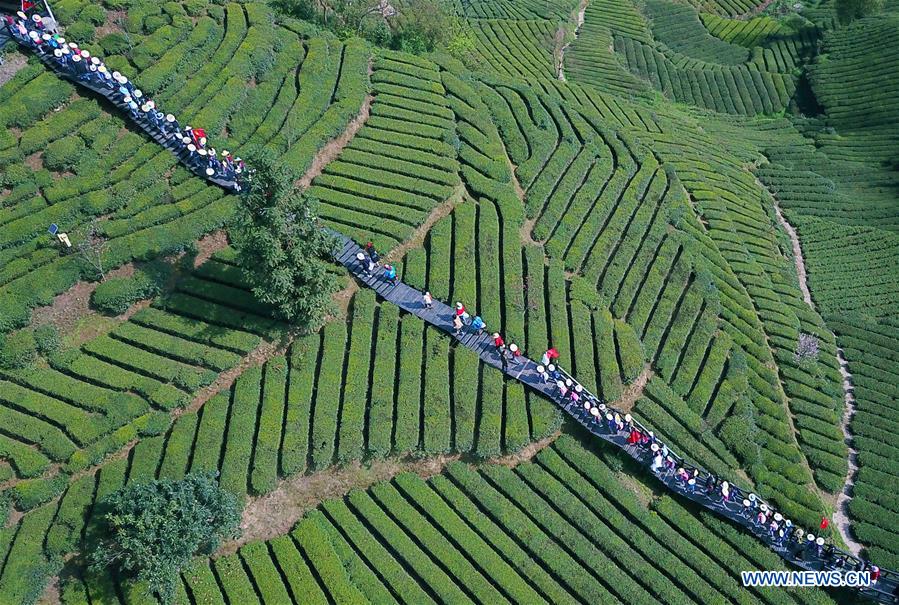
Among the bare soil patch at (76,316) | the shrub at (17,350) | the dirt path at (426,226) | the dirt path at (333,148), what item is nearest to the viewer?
the shrub at (17,350)

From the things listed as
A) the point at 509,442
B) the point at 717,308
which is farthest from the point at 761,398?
the point at 509,442

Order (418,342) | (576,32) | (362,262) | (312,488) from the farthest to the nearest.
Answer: (576,32), (362,262), (418,342), (312,488)

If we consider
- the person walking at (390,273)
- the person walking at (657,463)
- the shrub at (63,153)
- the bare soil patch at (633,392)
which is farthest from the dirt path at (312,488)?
the shrub at (63,153)

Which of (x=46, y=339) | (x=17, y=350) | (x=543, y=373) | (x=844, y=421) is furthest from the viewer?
(x=844, y=421)

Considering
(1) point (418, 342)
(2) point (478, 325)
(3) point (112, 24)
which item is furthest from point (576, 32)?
(1) point (418, 342)

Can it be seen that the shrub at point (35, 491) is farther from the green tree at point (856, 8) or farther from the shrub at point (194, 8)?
the green tree at point (856, 8)

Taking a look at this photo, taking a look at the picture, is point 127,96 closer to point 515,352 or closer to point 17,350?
point 17,350

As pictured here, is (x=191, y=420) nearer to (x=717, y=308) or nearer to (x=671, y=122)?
(x=717, y=308)
